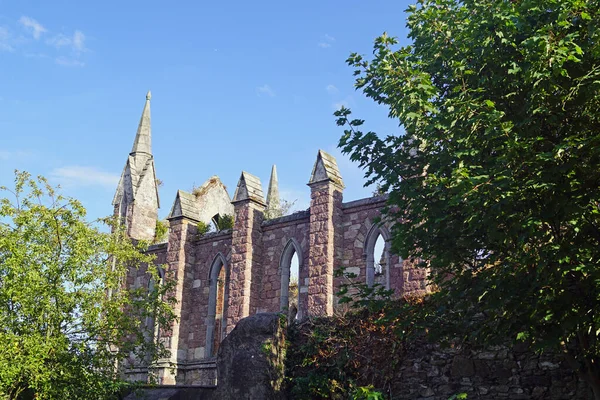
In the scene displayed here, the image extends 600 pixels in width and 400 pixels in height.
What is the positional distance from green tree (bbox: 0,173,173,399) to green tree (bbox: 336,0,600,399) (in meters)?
7.50

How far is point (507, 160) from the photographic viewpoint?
8.40 meters

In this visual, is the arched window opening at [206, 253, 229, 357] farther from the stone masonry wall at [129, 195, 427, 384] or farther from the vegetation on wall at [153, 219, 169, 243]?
the vegetation on wall at [153, 219, 169, 243]

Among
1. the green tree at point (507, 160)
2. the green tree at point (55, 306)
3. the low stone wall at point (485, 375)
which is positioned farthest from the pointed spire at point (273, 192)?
the green tree at point (507, 160)

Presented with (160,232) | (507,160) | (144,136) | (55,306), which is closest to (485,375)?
(507,160)

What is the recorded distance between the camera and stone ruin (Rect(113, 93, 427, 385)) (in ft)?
67.8

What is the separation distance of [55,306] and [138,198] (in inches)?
526

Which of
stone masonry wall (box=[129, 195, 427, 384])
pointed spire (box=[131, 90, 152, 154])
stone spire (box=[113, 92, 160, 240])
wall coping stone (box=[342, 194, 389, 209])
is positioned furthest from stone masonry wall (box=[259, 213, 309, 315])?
pointed spire (box=[131, 90, 152, 154])

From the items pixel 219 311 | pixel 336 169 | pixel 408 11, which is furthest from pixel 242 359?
pixel 219 311

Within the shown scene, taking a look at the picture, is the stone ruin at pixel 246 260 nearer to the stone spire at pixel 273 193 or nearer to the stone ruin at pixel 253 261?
the stone ruin at pixel 253 261

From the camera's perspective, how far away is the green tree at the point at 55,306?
1397 cm

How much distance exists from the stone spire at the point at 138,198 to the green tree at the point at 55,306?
37.0ft

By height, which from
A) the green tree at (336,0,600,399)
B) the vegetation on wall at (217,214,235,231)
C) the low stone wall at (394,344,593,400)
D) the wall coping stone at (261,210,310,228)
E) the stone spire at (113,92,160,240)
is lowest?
the low stone wall at (394,344,593,400)

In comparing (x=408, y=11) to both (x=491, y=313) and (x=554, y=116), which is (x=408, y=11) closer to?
(x=554, y=116)

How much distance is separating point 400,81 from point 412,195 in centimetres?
172
